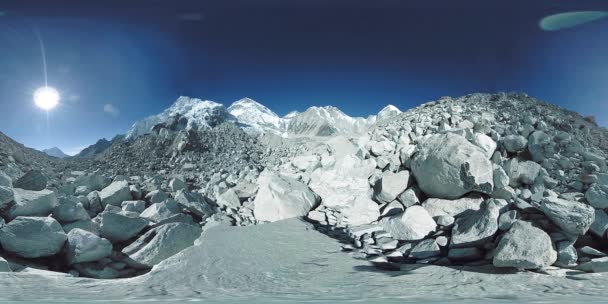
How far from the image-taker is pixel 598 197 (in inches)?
158

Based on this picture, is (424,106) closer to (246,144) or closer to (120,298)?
(246,144)

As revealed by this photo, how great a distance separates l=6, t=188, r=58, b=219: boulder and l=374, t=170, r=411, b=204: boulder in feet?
16.7

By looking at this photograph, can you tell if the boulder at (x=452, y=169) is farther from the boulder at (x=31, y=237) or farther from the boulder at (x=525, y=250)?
the boulder at (x=31, y=237)

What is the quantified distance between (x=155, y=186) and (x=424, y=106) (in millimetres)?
7712

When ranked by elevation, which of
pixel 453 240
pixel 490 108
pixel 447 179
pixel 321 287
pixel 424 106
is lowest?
pixel 321 287

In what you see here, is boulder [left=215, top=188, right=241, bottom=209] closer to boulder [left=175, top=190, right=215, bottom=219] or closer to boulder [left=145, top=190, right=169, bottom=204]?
boulder [left=175, top=190, right=215, bottom=219]

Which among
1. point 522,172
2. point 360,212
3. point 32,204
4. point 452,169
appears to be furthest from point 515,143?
point 32,204

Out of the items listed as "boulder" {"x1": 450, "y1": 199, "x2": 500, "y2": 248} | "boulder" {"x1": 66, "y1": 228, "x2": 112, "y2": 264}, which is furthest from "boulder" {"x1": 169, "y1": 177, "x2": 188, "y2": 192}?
"boulder" {"x1": 450, "y1": 199, "x2": 500, "y2": 248}

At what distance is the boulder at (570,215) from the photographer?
132 inches

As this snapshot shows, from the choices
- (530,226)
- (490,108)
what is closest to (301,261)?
(530,226)

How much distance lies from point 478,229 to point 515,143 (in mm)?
2884

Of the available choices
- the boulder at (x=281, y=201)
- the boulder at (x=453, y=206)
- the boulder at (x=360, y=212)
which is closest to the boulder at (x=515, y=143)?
the boulder at (x=453, y=206)

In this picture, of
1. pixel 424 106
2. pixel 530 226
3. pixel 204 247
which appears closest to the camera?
pixel 530 226

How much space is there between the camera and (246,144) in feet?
35.6
